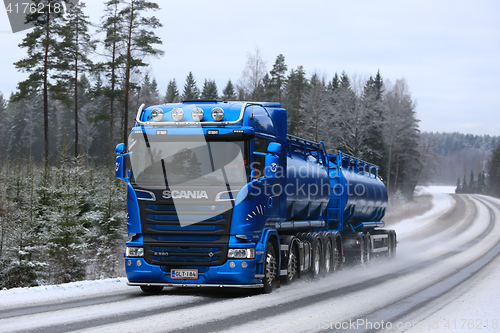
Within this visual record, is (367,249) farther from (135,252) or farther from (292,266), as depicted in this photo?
(135,252)

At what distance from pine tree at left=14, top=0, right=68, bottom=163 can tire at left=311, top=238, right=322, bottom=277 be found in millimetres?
21248

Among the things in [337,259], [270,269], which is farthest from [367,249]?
[270,269]

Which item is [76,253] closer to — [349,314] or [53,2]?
[349,314]

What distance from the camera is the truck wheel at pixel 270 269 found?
10469mm

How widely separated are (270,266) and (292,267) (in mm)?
1695

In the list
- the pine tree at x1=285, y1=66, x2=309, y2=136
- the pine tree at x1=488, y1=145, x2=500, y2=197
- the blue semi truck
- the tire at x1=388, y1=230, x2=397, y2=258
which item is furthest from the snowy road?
the pine tree at x1=488, y1=145, x2=500, y2=197

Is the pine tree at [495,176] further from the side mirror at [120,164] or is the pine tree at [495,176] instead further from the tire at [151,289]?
the side mirror at [120,164]

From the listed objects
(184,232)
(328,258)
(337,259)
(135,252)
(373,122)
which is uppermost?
(373,122)

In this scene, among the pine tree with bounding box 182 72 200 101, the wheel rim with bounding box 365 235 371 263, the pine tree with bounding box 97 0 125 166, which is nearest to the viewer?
the wheel rim with bounding box 365 235 371 263

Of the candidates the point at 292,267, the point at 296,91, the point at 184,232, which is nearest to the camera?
the point at 184,232

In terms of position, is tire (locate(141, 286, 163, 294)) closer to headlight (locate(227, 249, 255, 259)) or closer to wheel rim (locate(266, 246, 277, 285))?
headlight (locate(227, 249, 255, 259))

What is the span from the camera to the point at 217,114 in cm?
1016

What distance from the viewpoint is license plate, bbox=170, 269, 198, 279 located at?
9.74m

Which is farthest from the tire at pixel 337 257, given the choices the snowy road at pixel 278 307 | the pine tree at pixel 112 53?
the pine tree at pixel 112 53
